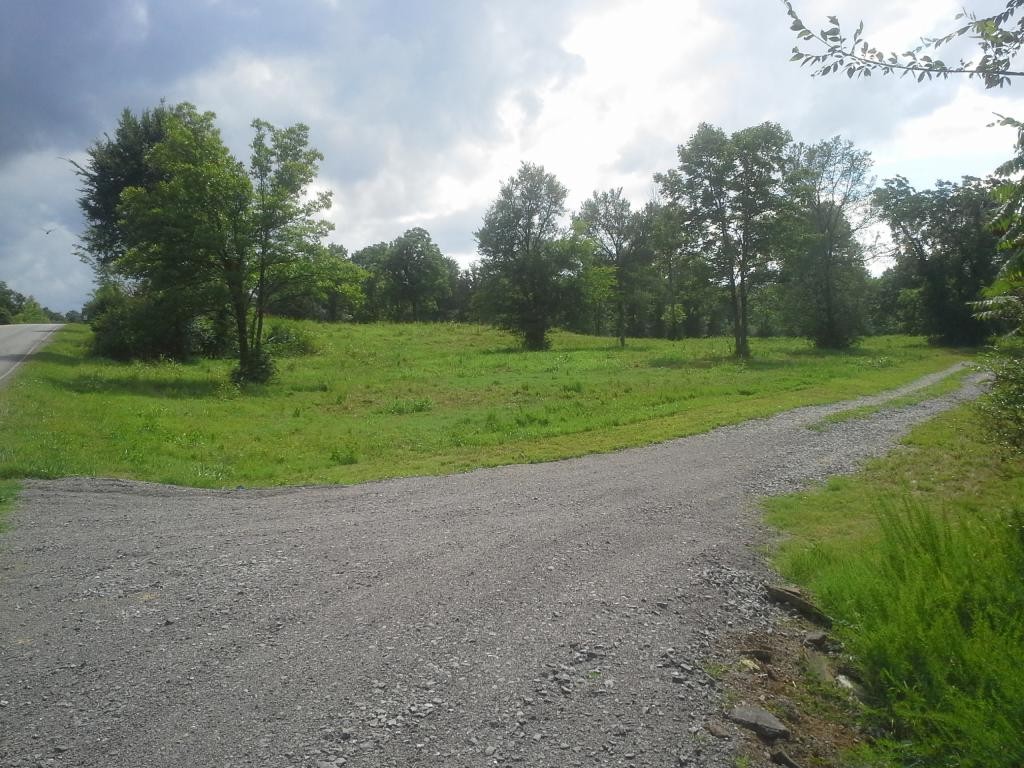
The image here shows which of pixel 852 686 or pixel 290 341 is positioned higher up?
pixel 290 341

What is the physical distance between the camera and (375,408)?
65.7ft

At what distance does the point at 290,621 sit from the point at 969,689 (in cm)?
498

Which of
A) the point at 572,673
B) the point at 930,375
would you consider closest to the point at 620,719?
the point at 572,673

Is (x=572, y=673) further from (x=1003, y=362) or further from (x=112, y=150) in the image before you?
(x=112, y=150)

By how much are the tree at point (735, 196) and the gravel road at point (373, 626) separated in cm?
2965

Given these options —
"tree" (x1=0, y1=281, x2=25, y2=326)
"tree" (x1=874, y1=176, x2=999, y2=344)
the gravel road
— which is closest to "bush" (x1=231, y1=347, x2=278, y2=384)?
the gravel road

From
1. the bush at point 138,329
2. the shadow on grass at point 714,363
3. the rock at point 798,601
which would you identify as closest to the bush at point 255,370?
the bush at point 138,329

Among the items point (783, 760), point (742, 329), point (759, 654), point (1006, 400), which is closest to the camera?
point (783, 760)

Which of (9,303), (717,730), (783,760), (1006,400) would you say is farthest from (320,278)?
(9,303)

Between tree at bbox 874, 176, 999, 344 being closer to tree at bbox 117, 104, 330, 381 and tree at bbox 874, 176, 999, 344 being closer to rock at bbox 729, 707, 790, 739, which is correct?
tree at bbox 117, 104, 330, 381

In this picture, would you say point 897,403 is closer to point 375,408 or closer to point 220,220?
point 375,408

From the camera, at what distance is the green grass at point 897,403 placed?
14.9 metres

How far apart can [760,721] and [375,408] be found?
1692cm

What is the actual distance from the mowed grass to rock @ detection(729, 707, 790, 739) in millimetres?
7720
